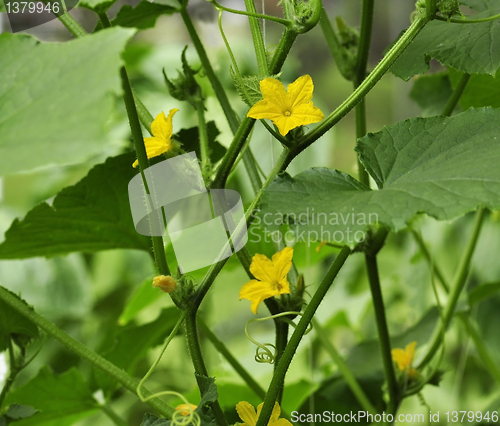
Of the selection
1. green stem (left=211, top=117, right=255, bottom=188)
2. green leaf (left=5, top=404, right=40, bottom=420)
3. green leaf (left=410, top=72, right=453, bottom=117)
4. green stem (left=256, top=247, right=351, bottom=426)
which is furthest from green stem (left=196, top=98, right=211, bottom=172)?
green leaf (left=410, top=72, right=453, bottom=117)

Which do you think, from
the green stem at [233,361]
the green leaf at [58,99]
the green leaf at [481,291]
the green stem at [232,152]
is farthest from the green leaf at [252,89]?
the green leaf at [481,291]

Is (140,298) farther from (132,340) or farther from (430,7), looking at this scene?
(430,7)

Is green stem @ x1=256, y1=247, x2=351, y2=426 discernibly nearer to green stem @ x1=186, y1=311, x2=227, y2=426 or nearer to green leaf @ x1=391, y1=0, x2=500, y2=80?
green stem @ x1=186, y1=311, x2=227, y2=426

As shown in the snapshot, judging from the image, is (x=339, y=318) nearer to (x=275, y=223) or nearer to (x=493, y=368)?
(x=493, y=368)

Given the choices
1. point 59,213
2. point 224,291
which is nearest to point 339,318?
point 224,291

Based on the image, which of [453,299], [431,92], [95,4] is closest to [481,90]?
[431,92]
